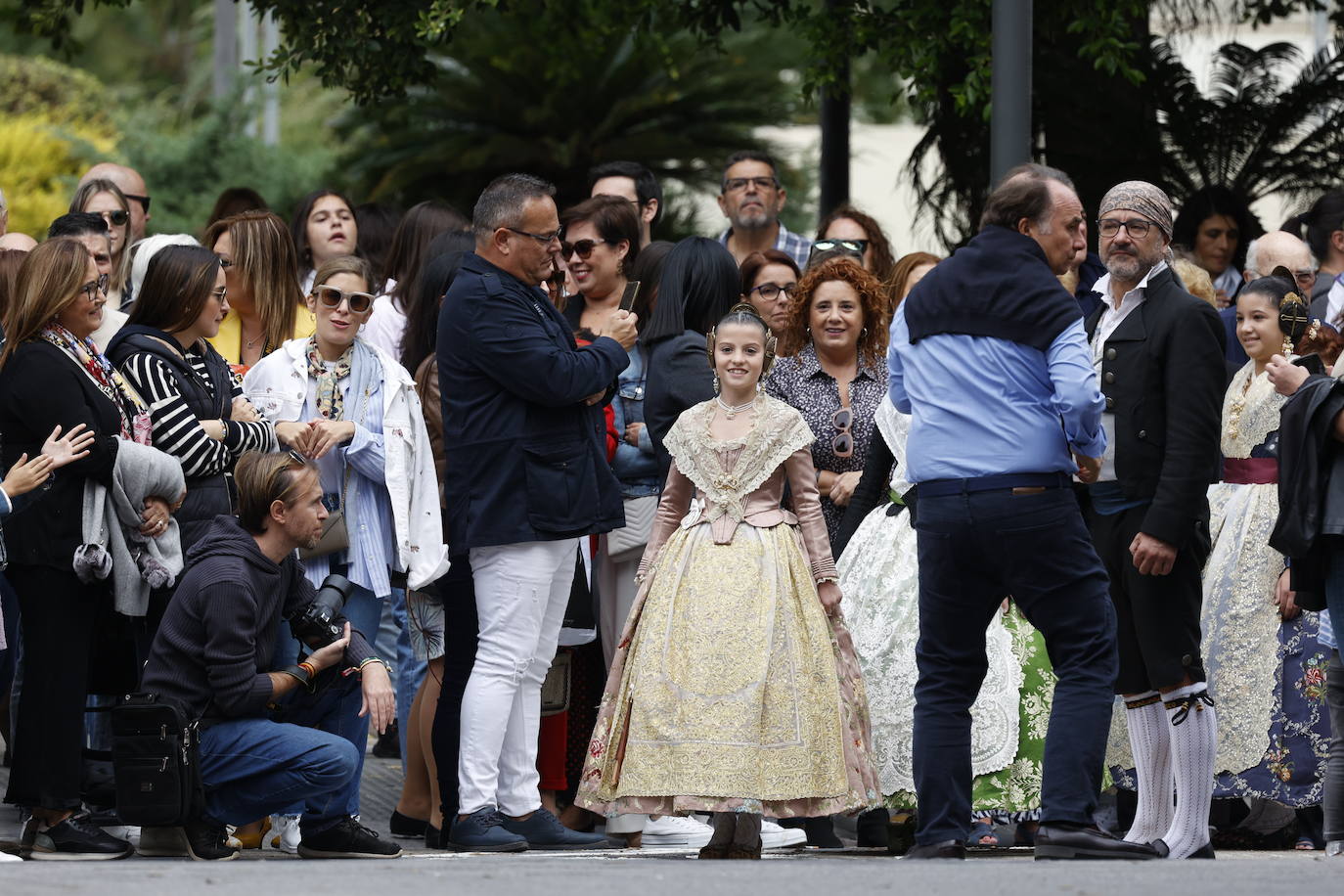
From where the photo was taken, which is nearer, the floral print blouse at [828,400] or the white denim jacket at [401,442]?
the white denim jacket at [401,442]

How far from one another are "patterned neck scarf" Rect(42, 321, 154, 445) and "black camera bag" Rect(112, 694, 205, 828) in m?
1.02

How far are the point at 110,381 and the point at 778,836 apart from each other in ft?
9.04

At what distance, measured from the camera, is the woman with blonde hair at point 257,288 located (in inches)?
355

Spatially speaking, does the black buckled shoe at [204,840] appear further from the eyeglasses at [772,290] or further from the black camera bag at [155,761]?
the eyeglasses at [772,290]

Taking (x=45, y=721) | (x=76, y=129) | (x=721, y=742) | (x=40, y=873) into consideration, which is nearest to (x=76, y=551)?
(x=45, y=721)

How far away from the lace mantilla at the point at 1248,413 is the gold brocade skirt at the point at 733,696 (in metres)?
1.96

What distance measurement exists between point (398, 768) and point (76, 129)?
20910mm

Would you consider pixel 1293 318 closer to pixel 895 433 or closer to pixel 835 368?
pixel 895 433

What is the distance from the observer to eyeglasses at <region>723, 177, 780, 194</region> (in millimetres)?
10766

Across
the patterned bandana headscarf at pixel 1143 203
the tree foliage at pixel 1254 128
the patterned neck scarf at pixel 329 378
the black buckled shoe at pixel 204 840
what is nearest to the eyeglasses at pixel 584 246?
the patterned neck scarf at pixel 329 378

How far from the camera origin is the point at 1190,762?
24.1ft

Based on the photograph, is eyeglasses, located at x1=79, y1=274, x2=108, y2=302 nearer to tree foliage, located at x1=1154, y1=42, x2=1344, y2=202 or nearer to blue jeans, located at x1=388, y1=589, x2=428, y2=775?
blue jeans, located at x1=388, y1=589, x2=428, y2=775

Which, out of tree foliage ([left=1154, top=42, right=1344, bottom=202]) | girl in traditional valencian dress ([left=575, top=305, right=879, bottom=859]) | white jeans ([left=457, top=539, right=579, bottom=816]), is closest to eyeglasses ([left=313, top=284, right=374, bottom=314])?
white jeans ([left=457, top=539, right=579, bottom=816])

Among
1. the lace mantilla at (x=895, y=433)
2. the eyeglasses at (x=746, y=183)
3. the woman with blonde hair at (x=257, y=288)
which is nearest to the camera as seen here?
the lace mantilla at (x=895, y=433)
